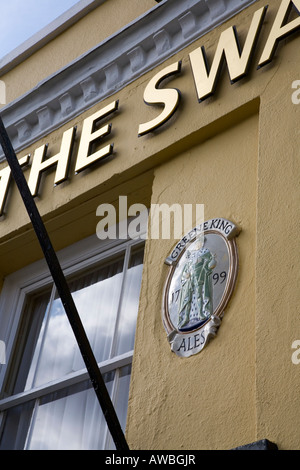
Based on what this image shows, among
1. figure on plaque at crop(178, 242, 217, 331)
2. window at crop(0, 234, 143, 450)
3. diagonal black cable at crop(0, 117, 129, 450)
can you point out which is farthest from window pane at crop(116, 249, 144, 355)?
diagonal black cable at crop(0, 117, 129, 450)

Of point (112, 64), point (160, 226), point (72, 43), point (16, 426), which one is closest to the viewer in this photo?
point (160, 226)

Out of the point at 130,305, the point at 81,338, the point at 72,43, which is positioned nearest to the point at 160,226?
the point at 130,305

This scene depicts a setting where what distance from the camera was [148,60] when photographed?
6152mm

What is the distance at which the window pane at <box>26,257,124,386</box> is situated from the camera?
5445 millimetres

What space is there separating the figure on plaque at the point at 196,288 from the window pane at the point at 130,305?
2.29ft

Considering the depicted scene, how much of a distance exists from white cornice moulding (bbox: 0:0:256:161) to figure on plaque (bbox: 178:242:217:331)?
72.7 inches

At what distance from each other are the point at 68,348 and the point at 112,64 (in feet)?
6.93

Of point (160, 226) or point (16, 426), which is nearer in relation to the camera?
point (160, 226)

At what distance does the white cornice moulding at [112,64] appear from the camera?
19.4 ft

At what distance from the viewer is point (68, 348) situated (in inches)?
220

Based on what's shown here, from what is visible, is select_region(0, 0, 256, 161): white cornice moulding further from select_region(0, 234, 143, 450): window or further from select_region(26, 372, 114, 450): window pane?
select_region(26, 372, 114, 450): window pane

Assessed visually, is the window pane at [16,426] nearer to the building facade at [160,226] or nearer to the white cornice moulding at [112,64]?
the building facade at [160,226]

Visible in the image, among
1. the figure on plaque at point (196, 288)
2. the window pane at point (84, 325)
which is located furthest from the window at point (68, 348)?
the figure on plaque at point (196, 288)

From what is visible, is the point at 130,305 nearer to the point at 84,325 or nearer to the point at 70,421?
the point at 84,325
